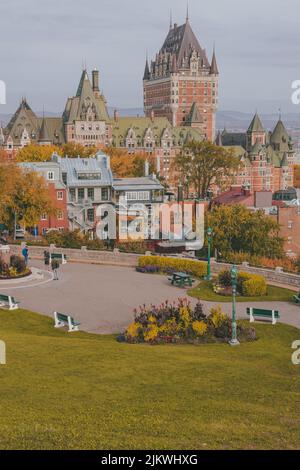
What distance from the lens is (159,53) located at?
624 feet

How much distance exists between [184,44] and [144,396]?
177 meters

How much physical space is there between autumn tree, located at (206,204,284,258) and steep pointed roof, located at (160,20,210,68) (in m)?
138

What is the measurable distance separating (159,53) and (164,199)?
5232 inches

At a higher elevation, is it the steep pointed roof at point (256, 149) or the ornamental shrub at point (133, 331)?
the steep pointed roof at point (256, 149)

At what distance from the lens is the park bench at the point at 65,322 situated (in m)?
27.0

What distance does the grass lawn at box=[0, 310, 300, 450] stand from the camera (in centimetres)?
1288

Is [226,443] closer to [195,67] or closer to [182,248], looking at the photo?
[182,248]

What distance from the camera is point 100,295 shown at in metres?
34.0

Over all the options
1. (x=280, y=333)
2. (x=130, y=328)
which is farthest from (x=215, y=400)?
(x=280, y=333)

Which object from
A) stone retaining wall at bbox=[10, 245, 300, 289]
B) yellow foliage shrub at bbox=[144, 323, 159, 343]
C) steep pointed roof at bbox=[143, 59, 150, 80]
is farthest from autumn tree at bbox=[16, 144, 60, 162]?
steep pointed roof at bbox=[143, 59, 150, 80]

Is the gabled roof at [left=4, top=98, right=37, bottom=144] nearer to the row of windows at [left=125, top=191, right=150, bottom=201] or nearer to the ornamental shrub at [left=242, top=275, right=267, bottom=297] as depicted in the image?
the row of windows at [left=125, top=191, right=150, bottom=201]

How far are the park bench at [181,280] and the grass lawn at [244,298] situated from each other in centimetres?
63

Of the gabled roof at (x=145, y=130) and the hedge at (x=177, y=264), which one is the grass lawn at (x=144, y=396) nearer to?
the hedge at (x=177, y=264)

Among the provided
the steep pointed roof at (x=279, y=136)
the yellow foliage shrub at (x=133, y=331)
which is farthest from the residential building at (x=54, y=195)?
the steep pointed roof at (x=279, y=136)
